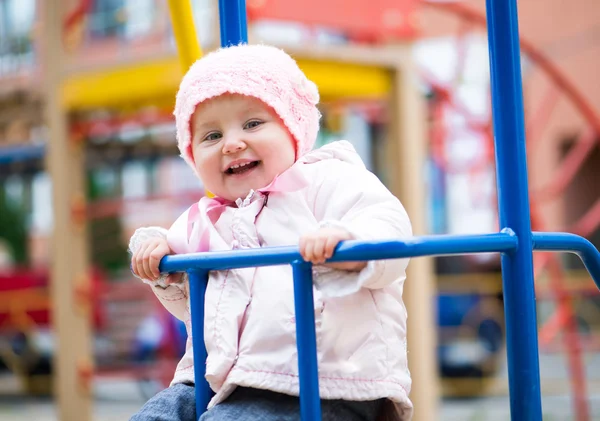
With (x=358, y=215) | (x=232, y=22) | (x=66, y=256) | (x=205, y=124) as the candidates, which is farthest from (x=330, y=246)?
(x=66, y=256)

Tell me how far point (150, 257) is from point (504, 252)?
1.41ft

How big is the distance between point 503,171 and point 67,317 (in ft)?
9.42

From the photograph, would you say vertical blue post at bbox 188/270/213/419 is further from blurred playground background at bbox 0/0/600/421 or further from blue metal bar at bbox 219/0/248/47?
blurred playground background at bbox 0/0/600/421

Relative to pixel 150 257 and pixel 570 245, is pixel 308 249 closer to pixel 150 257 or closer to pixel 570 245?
pixel 150 257

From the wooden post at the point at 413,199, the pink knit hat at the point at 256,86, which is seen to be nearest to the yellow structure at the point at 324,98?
the wooden post at the point at 413,199

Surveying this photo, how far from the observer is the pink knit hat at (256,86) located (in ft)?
3.86

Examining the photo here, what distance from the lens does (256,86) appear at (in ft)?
3.86

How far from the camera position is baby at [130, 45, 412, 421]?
1.03 m

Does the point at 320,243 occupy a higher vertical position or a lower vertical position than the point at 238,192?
lower

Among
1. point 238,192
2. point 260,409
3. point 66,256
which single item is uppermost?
point 66,256

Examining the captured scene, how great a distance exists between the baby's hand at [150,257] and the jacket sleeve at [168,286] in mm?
14

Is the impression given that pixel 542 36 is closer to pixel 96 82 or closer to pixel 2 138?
pixel 2 138

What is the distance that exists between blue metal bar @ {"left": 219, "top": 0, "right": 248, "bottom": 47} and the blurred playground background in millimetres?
1671

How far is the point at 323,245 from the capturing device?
95 cm
